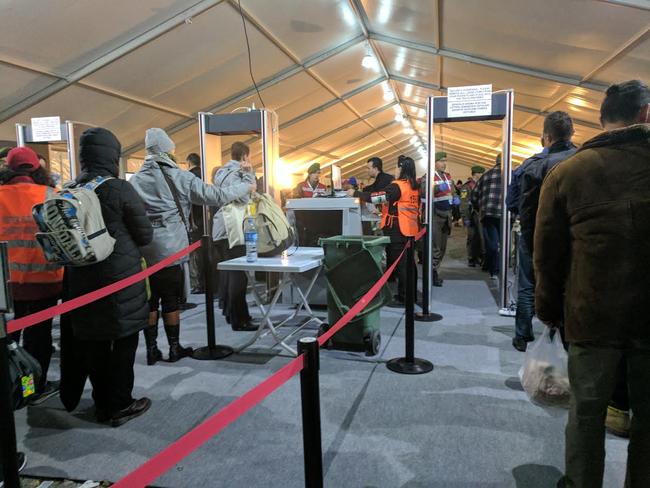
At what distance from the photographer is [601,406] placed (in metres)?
1.37

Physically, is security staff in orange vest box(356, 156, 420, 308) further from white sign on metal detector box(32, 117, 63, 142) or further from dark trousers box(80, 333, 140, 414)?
white sign on metal detector box(32, 117, 63, 142)

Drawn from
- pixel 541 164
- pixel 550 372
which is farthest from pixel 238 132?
pixel 550 372

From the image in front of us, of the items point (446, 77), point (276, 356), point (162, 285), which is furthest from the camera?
point (446, 77)

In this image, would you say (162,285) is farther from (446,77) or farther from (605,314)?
(446,77)

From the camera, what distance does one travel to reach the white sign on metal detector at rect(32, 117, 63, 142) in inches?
189

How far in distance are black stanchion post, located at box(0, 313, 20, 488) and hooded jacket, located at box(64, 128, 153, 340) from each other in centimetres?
64

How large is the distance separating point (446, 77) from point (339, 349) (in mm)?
6326

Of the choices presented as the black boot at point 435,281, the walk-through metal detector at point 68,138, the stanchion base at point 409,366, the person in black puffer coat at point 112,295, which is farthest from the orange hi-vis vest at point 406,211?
the walk-through metal detector at point 68,138

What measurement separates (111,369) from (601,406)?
212 cm

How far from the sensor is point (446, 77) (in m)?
7.98

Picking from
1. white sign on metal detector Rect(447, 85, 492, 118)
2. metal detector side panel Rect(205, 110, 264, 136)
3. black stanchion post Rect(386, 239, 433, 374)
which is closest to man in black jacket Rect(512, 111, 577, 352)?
black stanchion post Rect(386, 239, 433, 374)

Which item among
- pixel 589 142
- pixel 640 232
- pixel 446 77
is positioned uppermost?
pixel 446 77

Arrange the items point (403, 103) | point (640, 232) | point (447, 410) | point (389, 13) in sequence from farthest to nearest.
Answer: point (403, 103) → point (389, 13) → point (447, 410) → point (640, 232)

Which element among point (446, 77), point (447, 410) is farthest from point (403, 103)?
point (447, 410)
